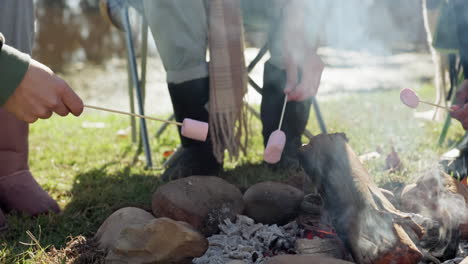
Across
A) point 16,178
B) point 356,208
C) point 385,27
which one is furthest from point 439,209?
point 385,27

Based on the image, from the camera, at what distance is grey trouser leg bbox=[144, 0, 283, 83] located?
2.28 meters

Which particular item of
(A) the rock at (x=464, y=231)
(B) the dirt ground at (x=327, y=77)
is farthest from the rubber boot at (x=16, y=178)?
(B) the dirt ground at (x=327, y=77)

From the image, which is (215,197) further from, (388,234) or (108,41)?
(108,41)

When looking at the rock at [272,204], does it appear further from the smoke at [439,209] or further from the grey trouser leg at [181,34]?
the grey trouser leg at [181,34]

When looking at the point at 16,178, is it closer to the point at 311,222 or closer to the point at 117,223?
the point at 117,223

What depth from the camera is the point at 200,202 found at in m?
1.86

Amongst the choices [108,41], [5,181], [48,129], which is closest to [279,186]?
[5,181]

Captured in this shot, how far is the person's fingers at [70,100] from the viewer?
1.53 meters

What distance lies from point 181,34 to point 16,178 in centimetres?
86

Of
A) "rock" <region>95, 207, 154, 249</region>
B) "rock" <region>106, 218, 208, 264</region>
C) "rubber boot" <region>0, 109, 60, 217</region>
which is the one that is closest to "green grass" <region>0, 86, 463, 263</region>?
"rubber boot" <region>0, 109, 60, 217</region>

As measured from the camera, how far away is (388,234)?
1482mm

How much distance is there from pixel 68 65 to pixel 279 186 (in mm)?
4986

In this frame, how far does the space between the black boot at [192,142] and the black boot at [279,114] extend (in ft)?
1.06

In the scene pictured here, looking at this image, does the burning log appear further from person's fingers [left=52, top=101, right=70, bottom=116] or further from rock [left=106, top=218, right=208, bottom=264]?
person's fingers [left=52, top=101, right=70, bottom=116]
